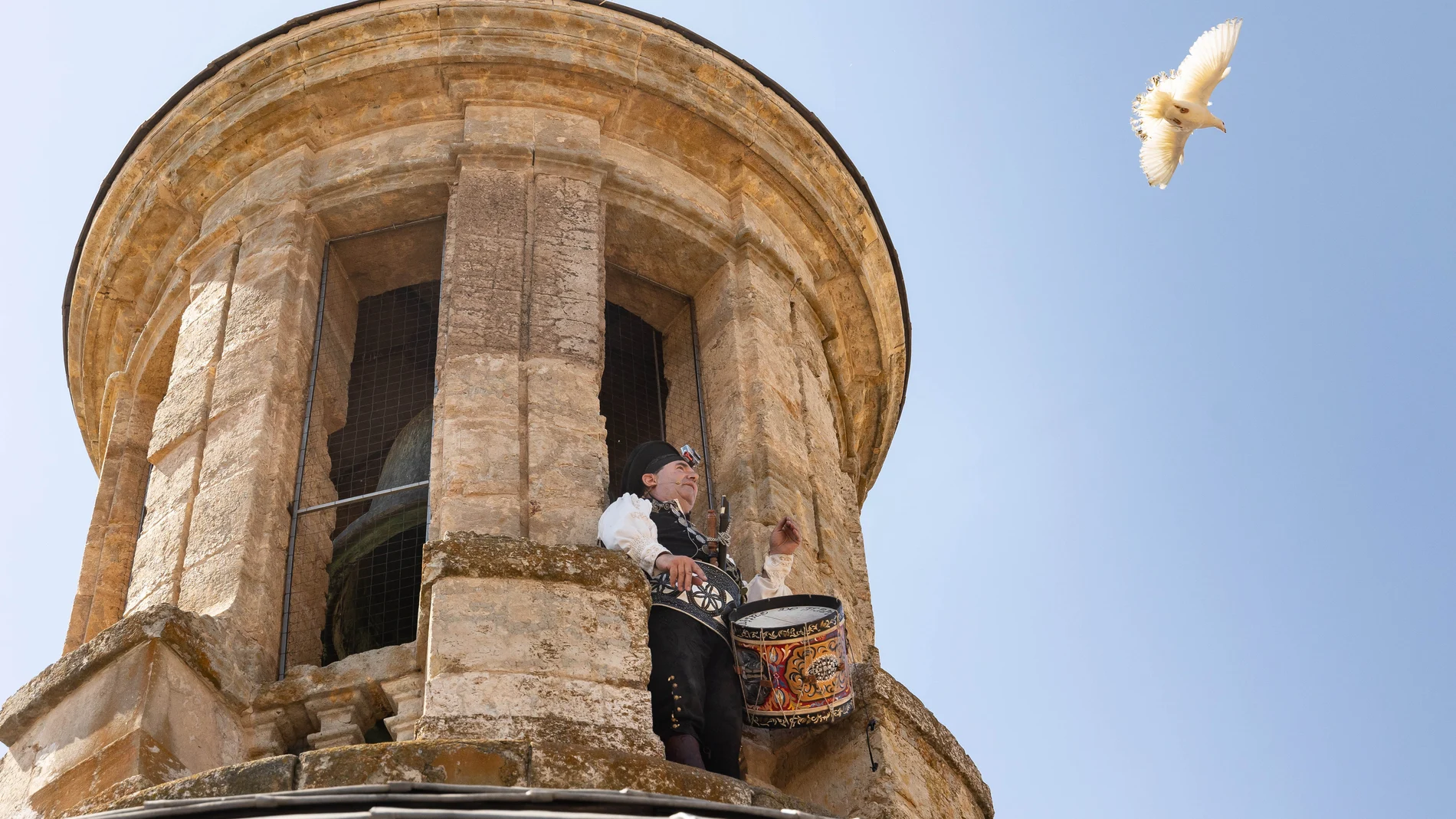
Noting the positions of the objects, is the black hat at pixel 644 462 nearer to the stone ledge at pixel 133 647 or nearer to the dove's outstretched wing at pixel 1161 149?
the stone ledge at pixel 133 647

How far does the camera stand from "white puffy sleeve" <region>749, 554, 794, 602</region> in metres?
8.35

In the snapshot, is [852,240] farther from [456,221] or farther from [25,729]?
[25,729]

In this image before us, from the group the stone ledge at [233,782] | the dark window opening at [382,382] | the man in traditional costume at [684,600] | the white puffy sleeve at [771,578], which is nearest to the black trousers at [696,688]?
the man in traditional costume at [684,600]

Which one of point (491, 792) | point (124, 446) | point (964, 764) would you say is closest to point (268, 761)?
point (491, 792)

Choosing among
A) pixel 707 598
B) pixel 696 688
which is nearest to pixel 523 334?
pixel 707 598

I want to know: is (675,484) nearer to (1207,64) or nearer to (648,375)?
(648,375)

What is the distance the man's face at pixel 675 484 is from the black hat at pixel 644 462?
0.03m

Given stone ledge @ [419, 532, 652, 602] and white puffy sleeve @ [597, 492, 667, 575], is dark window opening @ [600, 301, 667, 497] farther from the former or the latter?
stone ledge @ [419, 532, 652, 602]

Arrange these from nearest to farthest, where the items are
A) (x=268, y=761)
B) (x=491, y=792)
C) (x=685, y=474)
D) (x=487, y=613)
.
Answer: (x=491, y=792)
(x=268, y=761)
(x=487, y=613)
(x=685, y=474)

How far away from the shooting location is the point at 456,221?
31.3ft

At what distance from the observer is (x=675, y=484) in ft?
26.8

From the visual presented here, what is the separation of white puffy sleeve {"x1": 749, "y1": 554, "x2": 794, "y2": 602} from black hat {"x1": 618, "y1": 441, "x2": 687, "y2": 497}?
0.58m

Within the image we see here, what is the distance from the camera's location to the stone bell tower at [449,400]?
717 centimetres

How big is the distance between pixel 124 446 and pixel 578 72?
119 inches
